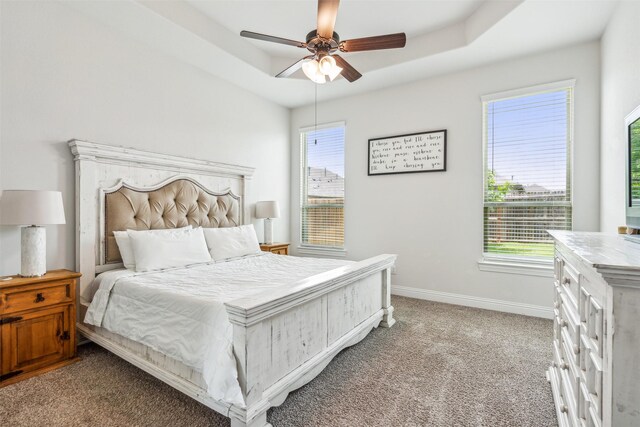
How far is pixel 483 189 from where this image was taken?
3.63 metres

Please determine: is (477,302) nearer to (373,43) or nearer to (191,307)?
(373,43)

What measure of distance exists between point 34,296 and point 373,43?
2.91 meters

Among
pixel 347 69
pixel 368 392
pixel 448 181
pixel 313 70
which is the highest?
pixel 347 69

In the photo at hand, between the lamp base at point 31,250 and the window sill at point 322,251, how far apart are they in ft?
10.7

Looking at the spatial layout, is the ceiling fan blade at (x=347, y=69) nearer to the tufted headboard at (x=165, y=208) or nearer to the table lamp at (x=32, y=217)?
the tufted headboard at (x=165, y=208)

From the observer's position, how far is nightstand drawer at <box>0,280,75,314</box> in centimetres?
204

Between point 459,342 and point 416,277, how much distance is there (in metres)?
1.38

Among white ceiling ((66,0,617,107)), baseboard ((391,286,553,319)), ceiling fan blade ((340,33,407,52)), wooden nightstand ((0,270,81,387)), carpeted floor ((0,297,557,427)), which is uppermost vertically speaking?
white ceiling ((66,0,617,107))

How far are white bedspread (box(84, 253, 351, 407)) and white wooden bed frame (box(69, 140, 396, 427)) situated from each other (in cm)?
10

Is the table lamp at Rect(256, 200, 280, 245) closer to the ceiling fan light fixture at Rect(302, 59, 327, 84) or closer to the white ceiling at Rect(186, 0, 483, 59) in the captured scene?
the white ceiling at Rect(186, 0, 483, 59)

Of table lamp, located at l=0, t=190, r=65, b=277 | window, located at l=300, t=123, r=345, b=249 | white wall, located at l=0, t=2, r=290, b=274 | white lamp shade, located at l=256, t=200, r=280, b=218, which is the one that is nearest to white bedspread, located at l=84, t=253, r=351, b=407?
table lamp, located at l=0, t=190, r=65, b=277

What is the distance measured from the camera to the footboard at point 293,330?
151 cm

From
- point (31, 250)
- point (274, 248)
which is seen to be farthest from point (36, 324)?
point (274, 248)


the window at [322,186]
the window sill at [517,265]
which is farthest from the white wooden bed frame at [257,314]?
the window at [322,186]
